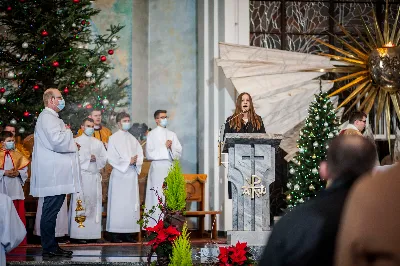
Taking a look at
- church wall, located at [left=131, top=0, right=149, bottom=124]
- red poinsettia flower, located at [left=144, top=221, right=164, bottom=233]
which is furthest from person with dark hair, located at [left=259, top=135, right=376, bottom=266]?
church wall, located at [left=131, top=0, right=149, bottom=124]

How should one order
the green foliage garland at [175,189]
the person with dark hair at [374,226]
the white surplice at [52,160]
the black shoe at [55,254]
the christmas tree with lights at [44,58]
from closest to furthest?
the person with dark hair at [374,226] → the green foliage garland at [175,189] → the black shoe at [55,254] → the white surplice at [52,160] → the christmas tree with lights at [44,58]

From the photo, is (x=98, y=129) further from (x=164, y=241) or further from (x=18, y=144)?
(x=164, y=241)

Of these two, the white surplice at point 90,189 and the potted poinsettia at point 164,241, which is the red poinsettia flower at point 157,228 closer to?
the potted poinsettia at point 164,241

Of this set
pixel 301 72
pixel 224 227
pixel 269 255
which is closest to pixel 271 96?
pixel 301 72

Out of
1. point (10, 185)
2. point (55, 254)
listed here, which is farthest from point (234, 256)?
point (10, 185)

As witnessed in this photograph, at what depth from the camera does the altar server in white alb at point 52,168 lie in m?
8.98

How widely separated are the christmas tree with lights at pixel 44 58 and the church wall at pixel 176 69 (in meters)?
1.91

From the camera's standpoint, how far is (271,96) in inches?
556

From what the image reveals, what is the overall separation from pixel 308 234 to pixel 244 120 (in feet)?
27.4

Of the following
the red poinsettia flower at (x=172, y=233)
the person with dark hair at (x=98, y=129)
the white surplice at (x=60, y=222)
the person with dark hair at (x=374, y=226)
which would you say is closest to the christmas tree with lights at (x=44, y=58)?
the person with dark hair at (x=98, y=129)

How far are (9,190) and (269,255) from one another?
9.51 meters

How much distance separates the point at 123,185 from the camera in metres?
12.3

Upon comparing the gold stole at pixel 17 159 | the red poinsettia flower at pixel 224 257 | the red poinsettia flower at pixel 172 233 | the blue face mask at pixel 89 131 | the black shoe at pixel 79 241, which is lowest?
the black shoe at pixel 79 241

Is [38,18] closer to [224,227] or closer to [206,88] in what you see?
[206,88]
